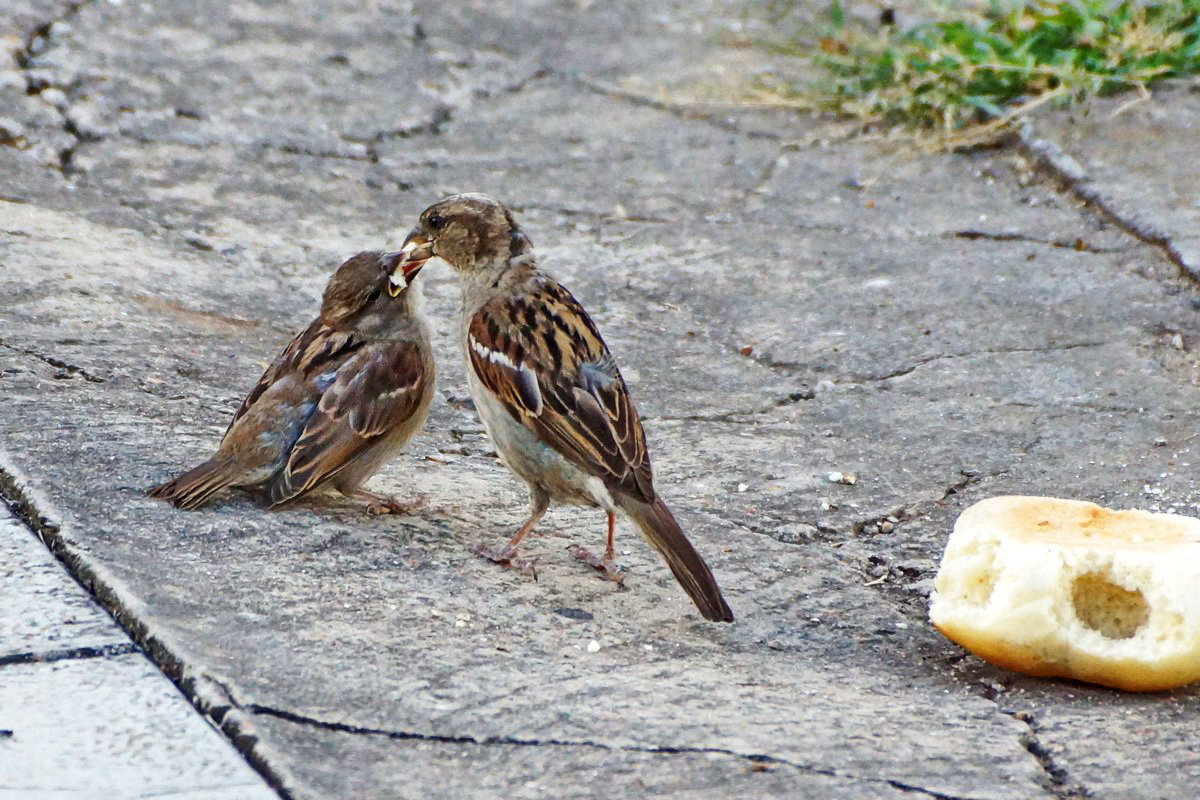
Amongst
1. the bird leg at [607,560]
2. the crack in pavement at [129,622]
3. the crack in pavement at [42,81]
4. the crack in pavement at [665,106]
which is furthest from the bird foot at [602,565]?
the crack in pavement at [665,106]

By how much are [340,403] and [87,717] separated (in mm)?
1324

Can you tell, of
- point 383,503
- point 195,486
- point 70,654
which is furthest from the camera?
point 383,503

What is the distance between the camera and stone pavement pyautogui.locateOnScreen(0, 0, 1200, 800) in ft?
9.45

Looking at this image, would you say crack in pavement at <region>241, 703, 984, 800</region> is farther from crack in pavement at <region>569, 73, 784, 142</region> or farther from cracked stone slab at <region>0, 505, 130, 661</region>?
crack in pavement at <region>569, 73, 784, 142</region>

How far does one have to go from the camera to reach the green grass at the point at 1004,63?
263 inches

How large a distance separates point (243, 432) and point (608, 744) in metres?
1.42

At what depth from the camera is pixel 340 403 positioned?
3.93 m

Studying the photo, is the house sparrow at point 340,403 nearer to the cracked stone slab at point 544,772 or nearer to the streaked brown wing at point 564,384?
the streaked brown wing at point 564,384

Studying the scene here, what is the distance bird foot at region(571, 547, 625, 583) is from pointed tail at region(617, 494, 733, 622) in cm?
19

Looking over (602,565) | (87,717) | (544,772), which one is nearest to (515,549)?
(602,565)

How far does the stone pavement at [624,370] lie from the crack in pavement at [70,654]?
1.4 inches

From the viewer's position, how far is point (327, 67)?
7.52m

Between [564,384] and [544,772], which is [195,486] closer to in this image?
[564,384]

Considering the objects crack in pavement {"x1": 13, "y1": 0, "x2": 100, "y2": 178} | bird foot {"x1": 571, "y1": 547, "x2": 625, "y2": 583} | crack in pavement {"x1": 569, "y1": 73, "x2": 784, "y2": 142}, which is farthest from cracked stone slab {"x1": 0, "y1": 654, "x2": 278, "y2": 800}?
crack in pavement {"x1": 569, "y1": 73, "x2": 784, "y2": 142}
